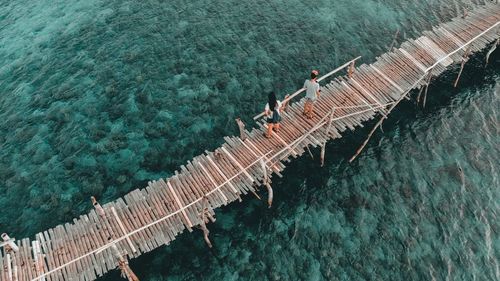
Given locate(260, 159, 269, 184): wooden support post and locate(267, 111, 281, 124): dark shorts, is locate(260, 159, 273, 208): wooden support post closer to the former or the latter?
locate(260, 159, 269, 184): wooden support post

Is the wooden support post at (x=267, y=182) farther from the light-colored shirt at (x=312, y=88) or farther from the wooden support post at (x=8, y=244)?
the wooden support post at (x=8, y=244)

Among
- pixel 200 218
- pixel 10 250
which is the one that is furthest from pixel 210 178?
pixel 10 250

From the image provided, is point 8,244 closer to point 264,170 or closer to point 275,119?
point 264,170

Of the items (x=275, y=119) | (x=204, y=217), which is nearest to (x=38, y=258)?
(x=204, y=217)

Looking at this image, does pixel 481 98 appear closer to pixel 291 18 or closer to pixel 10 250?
pixel 291 18

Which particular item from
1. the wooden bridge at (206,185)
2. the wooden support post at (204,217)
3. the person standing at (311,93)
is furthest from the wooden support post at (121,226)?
the person standing at (311,93)

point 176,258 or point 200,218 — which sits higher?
point 200,218
